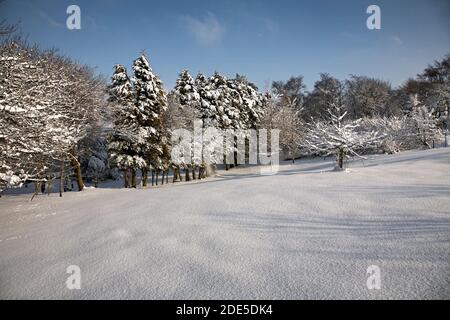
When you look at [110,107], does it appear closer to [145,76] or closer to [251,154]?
[145,76]

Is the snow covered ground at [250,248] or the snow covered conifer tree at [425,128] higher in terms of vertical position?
the snow covered conifer tree at [425,128]

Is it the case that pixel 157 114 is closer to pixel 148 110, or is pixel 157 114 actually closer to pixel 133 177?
pixel 148 110

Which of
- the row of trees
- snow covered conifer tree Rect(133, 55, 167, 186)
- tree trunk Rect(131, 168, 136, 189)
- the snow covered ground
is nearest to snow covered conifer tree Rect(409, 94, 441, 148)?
the row of trees

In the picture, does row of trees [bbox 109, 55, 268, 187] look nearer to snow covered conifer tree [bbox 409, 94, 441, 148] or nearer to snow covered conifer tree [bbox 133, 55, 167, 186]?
snow covered conifer tree [bbox 133, 55, 167, 186]

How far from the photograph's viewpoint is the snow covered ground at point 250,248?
363 cm

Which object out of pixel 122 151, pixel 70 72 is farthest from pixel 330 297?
pixel 122 151

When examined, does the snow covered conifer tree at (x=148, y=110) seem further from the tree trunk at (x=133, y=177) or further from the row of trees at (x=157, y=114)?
the tree trunk at (x=133, y=177)

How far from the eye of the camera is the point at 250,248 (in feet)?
15.9

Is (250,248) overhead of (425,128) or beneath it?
beneath

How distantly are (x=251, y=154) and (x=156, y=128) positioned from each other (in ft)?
52.7

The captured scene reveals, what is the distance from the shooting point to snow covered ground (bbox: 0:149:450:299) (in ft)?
11.9

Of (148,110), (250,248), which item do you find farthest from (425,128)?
(250,248)

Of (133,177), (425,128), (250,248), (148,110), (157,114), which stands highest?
(148,110)

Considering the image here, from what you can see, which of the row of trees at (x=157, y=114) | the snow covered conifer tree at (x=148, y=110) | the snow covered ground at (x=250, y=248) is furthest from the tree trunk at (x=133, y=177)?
the snow covered ground at (x=250, y=248)
